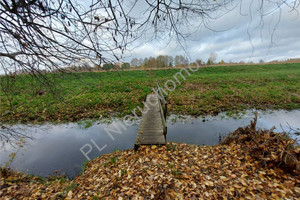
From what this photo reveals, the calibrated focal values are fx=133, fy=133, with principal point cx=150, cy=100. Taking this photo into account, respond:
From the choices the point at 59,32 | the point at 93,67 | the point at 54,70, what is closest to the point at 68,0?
the point at 59,32

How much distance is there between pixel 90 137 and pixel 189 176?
461 cm

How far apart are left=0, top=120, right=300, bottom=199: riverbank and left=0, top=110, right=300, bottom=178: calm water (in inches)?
33.7

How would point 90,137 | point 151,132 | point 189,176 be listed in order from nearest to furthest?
point 189,176
point 151,132
point 90,137

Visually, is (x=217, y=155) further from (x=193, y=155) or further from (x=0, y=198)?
(x=0, y=198)

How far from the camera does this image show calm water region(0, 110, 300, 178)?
445 cm

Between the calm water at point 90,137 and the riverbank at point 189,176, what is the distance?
2.81 feet

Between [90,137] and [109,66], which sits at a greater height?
[109,66]

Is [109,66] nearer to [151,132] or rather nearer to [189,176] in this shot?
[189,176]

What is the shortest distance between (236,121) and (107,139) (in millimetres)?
6240

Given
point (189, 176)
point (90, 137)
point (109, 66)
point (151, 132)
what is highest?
point (109, 66)

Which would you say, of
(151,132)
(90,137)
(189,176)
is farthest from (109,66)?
(90,137)

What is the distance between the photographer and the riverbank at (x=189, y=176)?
242 cm

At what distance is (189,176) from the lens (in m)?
2.81

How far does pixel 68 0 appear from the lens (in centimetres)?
174
